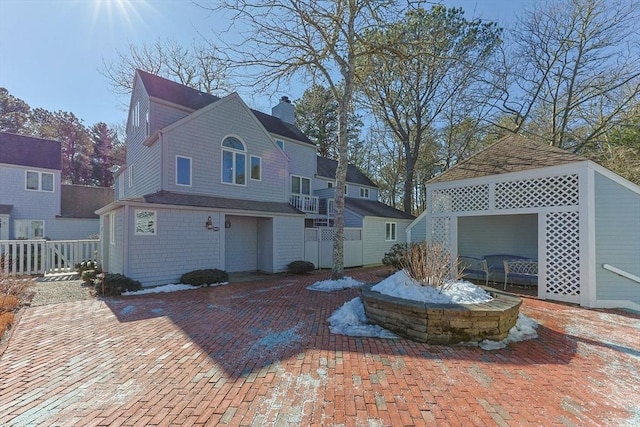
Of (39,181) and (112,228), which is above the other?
(39,181)

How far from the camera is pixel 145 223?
30.8 feet

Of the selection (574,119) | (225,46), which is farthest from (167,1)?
(574,119)

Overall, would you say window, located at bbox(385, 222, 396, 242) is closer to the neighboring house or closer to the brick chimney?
the brick chimney

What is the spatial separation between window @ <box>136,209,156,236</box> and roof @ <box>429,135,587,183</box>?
1007 centimetres

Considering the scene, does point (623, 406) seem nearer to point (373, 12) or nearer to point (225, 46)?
Answer: point (373, 12)

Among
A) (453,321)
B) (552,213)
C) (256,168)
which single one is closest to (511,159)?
(552,213)

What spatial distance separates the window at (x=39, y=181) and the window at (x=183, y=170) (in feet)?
46.5

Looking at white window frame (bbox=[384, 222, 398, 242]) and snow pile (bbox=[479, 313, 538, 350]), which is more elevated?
white window frame (bbox=[384, 222, 398, 242])

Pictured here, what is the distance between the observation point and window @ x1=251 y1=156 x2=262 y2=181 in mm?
13234

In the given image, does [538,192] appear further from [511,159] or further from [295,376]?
[295,376]

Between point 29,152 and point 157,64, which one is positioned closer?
point 29,152

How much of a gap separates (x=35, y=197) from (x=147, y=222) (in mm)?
14875

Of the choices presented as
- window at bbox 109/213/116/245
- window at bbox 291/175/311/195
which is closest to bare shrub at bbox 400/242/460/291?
window at bbox 109/213/116/245

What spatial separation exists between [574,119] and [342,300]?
19.0 meters
